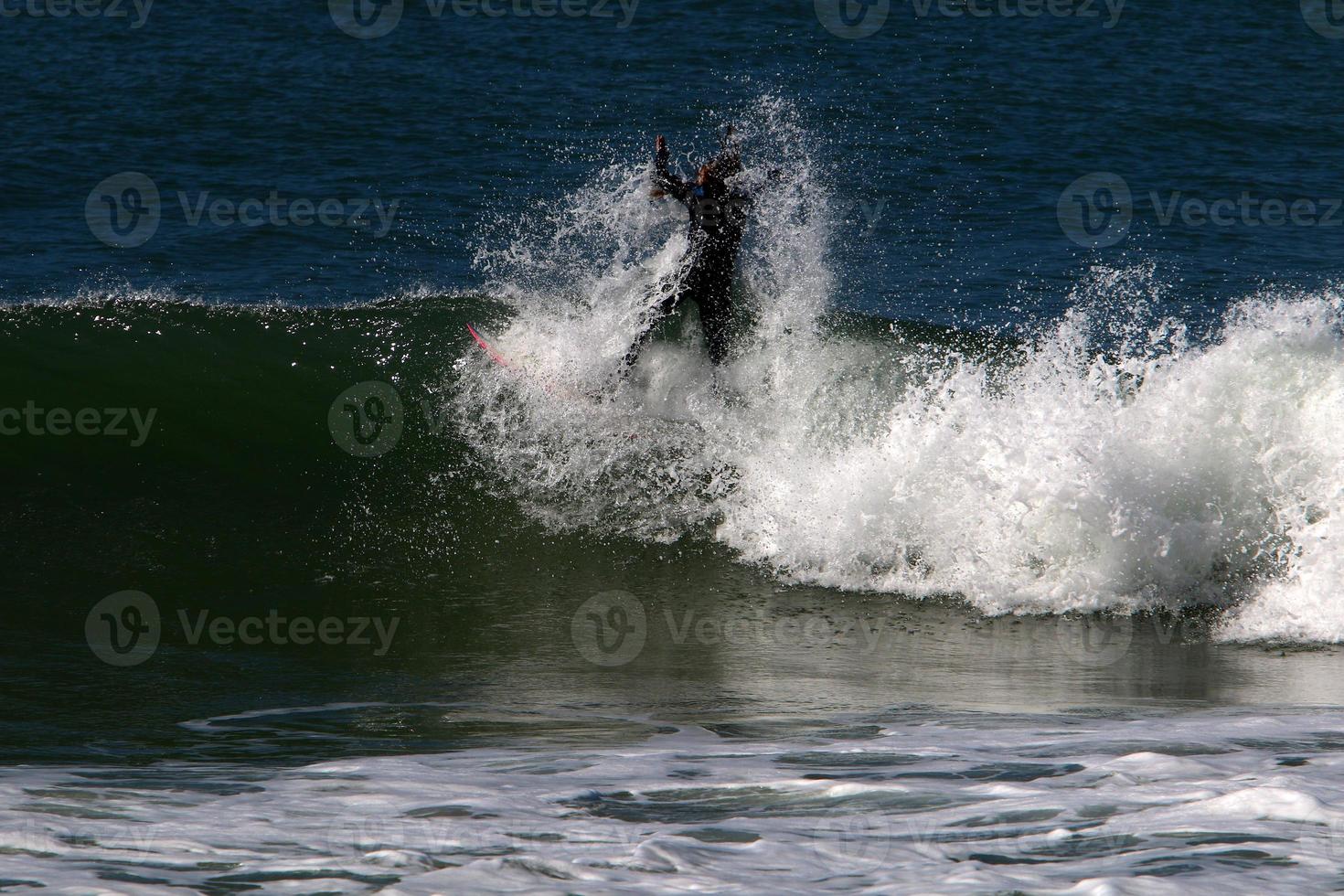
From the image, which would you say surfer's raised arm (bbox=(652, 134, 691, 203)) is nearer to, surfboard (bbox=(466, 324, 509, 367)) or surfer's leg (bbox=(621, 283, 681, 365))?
surfer's leg (bbox=(621, 283, 681, 365))

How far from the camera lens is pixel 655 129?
19688mm

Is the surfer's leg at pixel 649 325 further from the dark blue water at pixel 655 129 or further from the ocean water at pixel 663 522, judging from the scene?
the dark blue water at pixel 655 129

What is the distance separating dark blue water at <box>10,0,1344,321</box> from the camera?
50.7 ft

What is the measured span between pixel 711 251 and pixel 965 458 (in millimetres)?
2631

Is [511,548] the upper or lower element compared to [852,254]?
lower

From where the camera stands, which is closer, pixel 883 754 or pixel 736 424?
pixel 883 754

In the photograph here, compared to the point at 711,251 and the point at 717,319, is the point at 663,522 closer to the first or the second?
the point at 717,319

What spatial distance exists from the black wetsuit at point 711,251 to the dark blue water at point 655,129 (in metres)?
3.58

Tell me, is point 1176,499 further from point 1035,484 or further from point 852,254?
point 852,254

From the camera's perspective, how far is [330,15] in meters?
25.1

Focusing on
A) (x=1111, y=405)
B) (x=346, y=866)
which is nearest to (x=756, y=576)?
(x=1111, y=405)

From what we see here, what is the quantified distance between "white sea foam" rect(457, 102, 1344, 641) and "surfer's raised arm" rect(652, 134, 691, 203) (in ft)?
2.67

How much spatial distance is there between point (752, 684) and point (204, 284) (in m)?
10.1

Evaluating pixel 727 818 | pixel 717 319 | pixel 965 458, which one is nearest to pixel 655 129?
pixel 717 319
